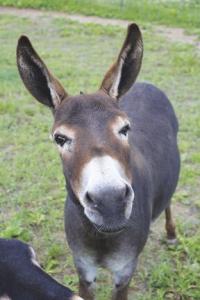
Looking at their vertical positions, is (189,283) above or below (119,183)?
below

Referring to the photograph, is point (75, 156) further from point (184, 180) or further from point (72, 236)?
point (184, 180)

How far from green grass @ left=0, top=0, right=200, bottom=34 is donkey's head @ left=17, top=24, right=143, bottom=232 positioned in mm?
10111

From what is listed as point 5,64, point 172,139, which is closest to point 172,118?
point 172,139

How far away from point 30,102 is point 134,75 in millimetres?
4876

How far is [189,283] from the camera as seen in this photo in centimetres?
423

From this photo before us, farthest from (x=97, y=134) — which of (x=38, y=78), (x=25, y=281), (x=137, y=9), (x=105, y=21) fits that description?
(x=137, y=9)

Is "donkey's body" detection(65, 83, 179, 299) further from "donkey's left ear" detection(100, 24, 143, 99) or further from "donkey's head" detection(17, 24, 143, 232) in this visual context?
"donkey's left ear" detection(100, 24, 143, 99)

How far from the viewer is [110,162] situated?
8.14ft

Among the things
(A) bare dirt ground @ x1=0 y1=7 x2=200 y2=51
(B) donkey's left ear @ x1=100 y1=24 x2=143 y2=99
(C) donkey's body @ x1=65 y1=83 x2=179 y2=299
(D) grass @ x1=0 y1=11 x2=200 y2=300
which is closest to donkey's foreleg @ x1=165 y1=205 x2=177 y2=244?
(D) grass @ x1=0 y1=11 x2=200 y2=300

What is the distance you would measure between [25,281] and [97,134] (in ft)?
2.73

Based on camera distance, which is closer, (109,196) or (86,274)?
(109,196)

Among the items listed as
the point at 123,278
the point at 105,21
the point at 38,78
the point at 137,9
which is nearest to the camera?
the point at 38,78

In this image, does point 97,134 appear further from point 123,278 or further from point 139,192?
point 123,278

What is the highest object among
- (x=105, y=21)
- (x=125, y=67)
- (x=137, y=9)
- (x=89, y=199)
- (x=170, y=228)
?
(x=125, y=67)
